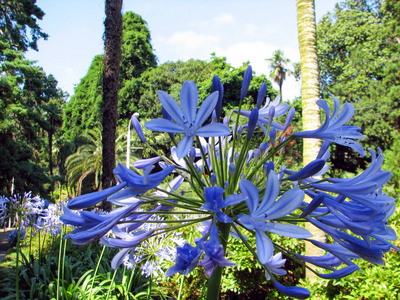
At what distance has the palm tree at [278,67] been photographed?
35875 millimetres

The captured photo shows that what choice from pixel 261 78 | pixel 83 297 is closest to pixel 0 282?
pixel 83 297

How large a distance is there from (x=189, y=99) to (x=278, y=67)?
124 ft

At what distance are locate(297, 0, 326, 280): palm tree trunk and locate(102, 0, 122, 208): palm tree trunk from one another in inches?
189

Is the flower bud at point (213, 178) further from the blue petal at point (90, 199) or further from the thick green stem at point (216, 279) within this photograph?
the blue petal at point (90, 199)

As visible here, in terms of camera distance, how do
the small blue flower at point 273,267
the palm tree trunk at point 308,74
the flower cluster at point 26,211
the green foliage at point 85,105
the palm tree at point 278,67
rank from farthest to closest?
1. the palm tree at point 278,67
2. the green foliage at point 85,105
3. the palm tree trunk at point 308,74
4. the flower cluster at point 26,211
5. the small blue flower at point 273,267

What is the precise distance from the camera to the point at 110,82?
8141mm

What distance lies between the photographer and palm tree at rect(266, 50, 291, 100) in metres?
35.9

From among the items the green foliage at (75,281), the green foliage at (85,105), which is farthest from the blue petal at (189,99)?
the green foliage at (85,105)

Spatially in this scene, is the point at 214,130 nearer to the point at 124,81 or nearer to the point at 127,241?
the point at 127,241

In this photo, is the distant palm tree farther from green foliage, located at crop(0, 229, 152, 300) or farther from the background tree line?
green foliage, located at crop(0, 229, 152, 300)

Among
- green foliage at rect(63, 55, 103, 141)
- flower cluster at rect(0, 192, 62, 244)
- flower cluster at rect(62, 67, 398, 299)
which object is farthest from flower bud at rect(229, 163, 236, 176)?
green foliage at rect(63, 55, 103, 141)

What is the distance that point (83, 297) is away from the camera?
145 inches

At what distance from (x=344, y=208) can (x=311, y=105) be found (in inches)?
191

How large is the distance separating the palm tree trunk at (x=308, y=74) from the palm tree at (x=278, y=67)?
3161 cm
